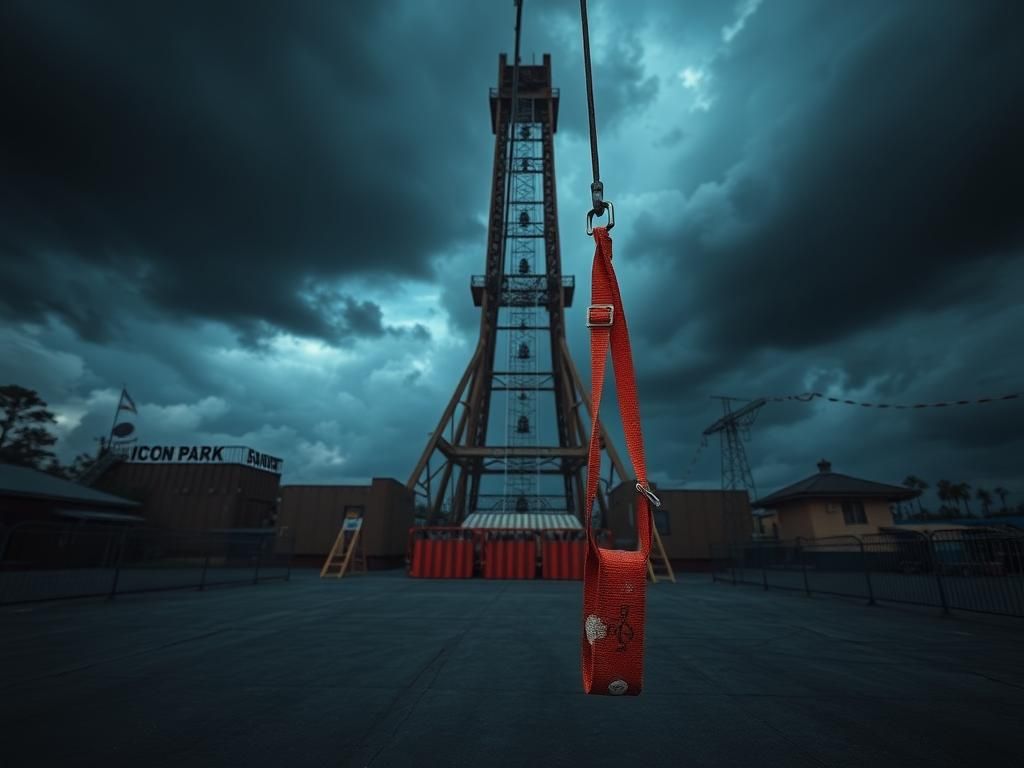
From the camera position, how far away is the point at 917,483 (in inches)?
4380

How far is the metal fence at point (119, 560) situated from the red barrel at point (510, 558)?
6999mm

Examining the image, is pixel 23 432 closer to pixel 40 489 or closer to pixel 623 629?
pixel 40 489

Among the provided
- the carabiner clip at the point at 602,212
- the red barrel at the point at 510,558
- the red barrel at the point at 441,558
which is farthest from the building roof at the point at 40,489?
the carabiner clip at the point at 602,212

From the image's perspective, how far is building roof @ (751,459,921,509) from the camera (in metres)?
24.3

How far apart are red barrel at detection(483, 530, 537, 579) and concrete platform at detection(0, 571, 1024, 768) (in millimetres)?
11275

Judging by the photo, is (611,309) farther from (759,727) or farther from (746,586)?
(746,586)

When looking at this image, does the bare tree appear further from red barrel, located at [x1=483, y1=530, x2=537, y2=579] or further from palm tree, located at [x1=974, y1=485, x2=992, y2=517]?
palm tree, located at [x1=974, y1=485, x2=992, y2=517]

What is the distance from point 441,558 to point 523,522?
3721 millimetres

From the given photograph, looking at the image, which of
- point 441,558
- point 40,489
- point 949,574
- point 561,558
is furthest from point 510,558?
point 40,489

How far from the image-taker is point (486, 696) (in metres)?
3.67

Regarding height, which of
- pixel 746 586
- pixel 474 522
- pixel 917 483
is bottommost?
pixel 746 586

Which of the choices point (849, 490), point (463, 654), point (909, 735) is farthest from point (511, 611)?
point (849, 490)

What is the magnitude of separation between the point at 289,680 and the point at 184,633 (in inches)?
127

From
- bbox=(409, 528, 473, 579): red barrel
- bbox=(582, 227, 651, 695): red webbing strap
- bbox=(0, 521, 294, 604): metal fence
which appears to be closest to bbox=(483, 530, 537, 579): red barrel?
bbox=(409, 528, 473, 579): red barrel
